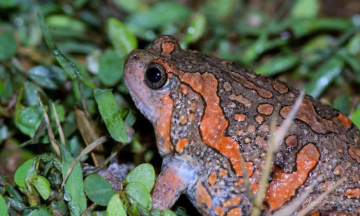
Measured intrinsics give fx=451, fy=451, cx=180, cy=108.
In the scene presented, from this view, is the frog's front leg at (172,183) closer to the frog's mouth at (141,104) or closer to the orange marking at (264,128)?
the frog's mouth at (141,104)

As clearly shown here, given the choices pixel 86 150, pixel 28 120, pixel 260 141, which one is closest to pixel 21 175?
pixel 86 150

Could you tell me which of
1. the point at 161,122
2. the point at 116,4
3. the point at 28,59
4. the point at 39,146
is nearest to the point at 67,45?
the point at 28,59

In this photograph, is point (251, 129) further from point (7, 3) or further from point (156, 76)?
point (7, 3)

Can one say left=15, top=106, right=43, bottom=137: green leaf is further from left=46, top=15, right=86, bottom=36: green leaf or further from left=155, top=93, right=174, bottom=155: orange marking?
left=46, top=15, right=86, bottom=36: green leaf

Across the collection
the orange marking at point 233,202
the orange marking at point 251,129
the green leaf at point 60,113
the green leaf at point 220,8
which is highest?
the green leaf at point 220,8

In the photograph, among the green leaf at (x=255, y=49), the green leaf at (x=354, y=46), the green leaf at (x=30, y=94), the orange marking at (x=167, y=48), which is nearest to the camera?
the orange marking at (x=167, y=48)

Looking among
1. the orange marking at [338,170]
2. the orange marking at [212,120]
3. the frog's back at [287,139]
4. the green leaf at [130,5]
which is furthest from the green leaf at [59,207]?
the green leaf at [130,5]
